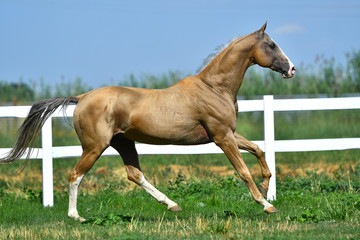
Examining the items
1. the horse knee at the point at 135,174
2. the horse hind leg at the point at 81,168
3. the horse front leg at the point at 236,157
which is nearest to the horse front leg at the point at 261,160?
the horse front leg at the point at 236,157

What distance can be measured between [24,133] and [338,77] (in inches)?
483

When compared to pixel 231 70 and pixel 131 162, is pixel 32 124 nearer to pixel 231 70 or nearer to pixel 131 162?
pixel 131 162

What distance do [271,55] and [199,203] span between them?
2399mm

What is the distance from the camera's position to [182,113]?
19.5 ft

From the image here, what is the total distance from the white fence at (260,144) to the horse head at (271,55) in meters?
1.82

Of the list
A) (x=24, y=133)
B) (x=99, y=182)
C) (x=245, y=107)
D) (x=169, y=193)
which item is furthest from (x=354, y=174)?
(x=24, y=133)

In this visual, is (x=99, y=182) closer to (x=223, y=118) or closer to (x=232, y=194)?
(x=232, y=194)

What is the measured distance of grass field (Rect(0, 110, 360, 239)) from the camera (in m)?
5.10

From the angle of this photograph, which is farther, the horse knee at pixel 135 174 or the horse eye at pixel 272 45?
the horse knee at pixel 135 174

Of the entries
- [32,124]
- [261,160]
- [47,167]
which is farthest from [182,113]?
[47,167]

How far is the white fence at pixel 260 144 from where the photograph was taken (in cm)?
771

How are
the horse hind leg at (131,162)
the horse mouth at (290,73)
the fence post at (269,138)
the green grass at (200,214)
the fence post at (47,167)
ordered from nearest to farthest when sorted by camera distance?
the green grass at (200,214), the horse mouth at (290,73), the horse hind leg at (131,162), the fence post at (47,167), the fence post at (269,138)

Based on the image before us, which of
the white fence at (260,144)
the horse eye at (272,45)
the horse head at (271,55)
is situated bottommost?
the white fence at (260,144)

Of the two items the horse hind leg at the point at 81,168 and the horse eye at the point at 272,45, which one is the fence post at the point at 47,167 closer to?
the horse hind leg at the point at 81,168
